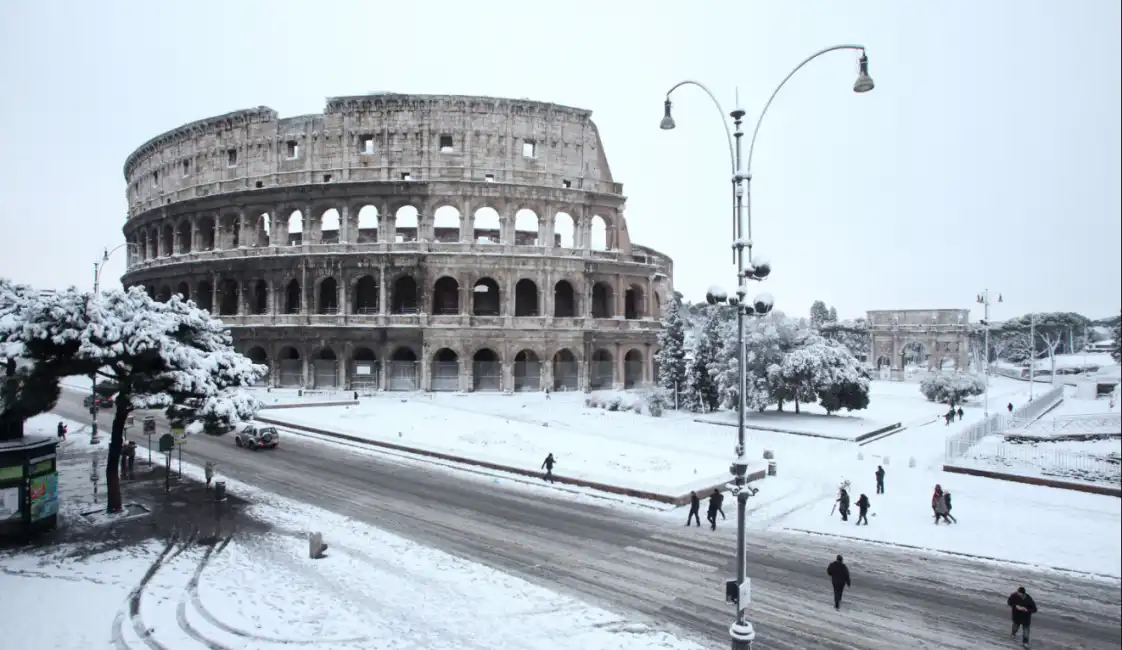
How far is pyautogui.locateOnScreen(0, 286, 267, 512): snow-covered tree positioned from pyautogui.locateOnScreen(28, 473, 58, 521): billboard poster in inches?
53.5

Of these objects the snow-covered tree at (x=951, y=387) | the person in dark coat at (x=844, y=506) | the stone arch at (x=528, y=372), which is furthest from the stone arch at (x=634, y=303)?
the person in dark coat at (x=844, y=506)

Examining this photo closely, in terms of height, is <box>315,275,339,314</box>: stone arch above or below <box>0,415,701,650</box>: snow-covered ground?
above

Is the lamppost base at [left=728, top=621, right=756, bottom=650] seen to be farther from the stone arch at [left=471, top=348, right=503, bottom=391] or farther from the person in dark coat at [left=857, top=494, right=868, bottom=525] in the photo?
the stone arch at [left=471, top=348, right=503, bottom=391]

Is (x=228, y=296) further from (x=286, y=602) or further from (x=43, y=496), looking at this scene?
(x=286, y=602)

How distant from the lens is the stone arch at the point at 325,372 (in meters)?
44.6

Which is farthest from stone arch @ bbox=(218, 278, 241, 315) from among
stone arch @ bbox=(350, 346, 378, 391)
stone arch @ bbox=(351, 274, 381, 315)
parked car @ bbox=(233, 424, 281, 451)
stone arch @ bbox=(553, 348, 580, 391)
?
parked car @ bbox=(233, 424, 281, 451)

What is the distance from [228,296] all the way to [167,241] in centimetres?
964

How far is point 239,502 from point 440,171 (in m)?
31.4

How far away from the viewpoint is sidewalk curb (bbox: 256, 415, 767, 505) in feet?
63.1

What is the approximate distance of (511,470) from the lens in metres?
22.7

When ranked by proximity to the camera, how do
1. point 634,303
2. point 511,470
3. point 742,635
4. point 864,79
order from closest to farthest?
point 742,635
point 864,79
point 511,470
point 634,303

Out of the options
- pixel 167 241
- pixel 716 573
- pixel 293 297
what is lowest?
pixel 716 573

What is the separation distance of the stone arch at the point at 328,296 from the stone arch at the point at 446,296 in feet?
23.5

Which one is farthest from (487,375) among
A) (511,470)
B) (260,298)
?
(511,470)
